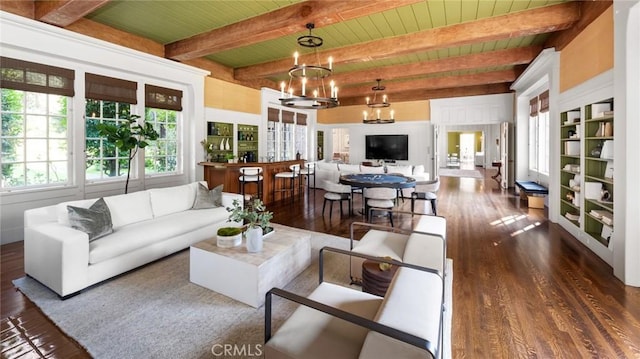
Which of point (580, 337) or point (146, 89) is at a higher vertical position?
point (146, 89)

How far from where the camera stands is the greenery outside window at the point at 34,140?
12.9ft

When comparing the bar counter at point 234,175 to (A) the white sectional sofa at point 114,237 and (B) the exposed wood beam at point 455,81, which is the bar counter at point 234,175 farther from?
(B) the exposed wood beam at point 455,81

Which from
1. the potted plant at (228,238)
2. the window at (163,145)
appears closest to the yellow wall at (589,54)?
the potted plant at (228,238)

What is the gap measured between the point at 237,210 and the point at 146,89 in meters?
4.23

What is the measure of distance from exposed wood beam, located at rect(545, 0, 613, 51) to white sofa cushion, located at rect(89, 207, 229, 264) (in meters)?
5.47

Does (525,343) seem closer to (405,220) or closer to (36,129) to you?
(405,220)

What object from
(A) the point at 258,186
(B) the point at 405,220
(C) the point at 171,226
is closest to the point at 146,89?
(A) the point at 258,186

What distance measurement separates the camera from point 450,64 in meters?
6.55

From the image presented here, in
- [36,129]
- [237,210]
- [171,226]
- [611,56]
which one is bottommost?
[171,226]

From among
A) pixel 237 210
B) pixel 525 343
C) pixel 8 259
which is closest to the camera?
pixel 525 343

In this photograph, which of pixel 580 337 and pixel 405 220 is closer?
pixel 580 337

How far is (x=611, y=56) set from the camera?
3201 millimetres

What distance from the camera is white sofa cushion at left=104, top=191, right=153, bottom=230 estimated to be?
3.42 metres

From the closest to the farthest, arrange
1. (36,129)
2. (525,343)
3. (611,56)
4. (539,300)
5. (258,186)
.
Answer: (525,343) < (539,300) < (611,56) < (36,129) < (258,186)
